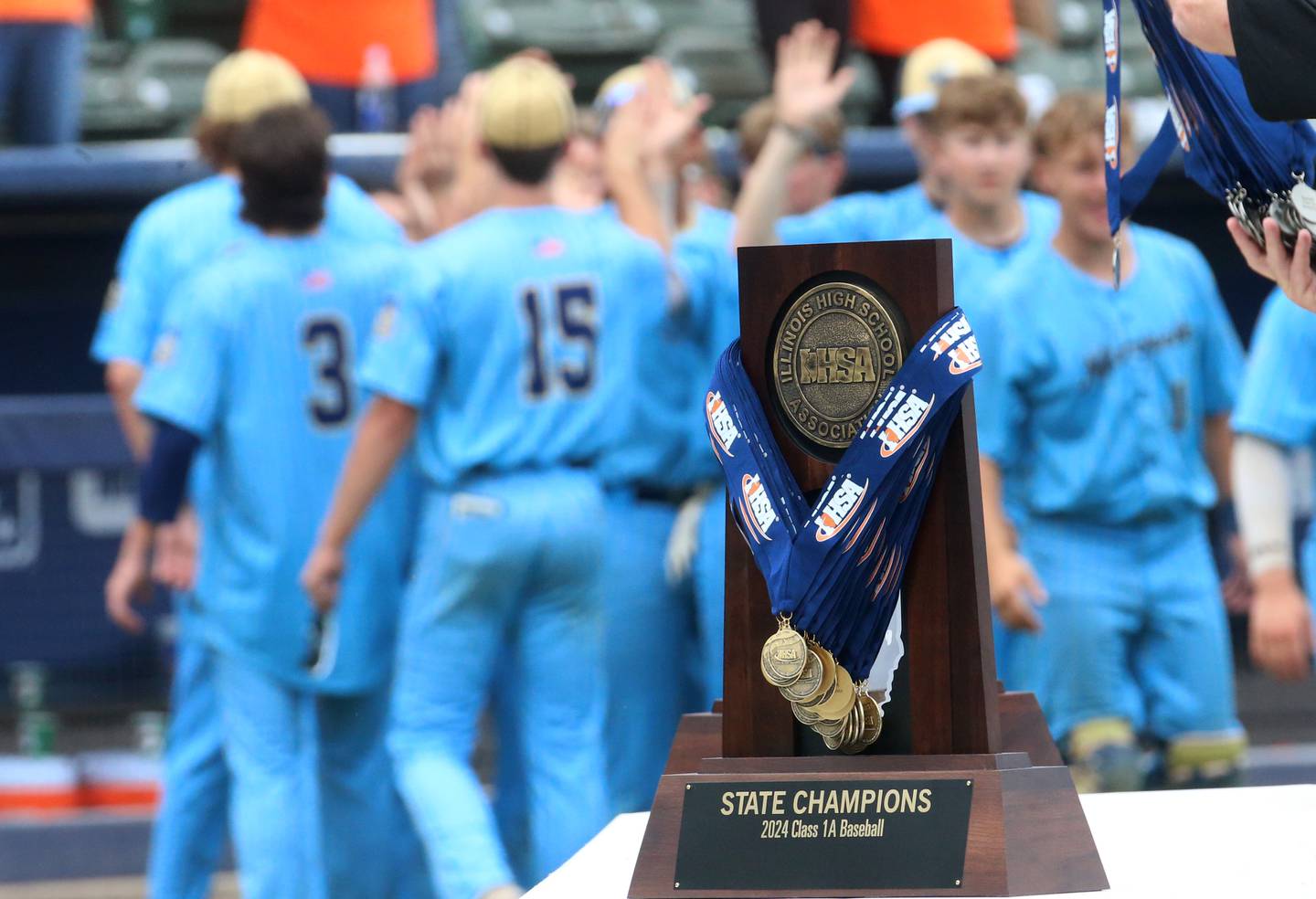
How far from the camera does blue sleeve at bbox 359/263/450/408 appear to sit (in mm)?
4289

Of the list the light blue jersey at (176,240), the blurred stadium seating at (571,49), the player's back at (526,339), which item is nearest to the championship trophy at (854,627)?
the player's back at (526,339)

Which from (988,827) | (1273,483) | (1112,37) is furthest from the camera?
(1273,483)

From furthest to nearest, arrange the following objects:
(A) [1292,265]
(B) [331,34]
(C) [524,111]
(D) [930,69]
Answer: (B) [331,34], (D) [930,69], (C) [524,111], (A) [1292,265]

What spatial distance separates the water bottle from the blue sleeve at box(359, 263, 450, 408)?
2511 mm

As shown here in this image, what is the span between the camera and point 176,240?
15.9 feet

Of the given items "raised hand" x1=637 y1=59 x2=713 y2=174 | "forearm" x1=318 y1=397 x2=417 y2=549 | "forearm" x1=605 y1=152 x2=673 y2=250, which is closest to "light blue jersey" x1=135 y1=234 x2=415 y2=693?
"forearm" x1=318 y1=397 x2=417 y2=549

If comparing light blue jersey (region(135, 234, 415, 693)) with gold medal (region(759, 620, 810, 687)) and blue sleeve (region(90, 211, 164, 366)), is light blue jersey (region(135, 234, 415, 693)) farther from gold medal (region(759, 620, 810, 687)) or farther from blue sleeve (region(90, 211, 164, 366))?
gold medal (region(759, 620, 810, 687))

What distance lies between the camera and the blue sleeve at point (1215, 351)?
4398mm

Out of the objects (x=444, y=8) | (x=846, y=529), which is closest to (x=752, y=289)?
(x=846, y=529)

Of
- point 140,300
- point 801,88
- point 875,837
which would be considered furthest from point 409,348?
point 875,837

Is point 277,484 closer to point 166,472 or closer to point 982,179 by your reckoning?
point 166,472

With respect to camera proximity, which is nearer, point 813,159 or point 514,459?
point 514,459

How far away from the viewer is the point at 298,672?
4492mm

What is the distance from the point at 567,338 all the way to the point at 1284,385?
60.2 inches
